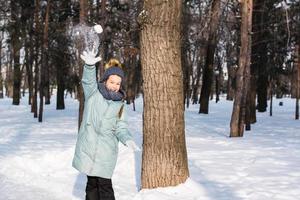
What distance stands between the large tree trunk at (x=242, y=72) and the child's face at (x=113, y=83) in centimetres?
945

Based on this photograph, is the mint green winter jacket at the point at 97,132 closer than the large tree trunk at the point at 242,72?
Yes

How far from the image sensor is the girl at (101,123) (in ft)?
18.2

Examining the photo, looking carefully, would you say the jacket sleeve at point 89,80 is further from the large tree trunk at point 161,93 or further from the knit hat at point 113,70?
the large tree trunk at point 161,93

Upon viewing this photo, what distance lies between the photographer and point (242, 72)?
14.6 m

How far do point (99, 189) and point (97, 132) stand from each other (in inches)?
27.0

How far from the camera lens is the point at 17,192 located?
7.60m

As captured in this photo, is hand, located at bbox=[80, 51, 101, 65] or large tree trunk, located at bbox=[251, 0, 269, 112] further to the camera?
large tree trunk, located at bbox=[251, 0, 269, 112]

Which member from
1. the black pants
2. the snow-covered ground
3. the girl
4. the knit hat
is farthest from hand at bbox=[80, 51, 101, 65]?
the snow-covered ground

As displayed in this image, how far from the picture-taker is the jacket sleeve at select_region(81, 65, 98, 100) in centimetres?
560

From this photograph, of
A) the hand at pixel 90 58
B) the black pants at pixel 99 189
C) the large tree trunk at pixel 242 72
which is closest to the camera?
the hand at pixel 90 58

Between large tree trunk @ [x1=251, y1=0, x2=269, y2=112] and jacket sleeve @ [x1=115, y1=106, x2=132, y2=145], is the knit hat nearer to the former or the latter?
jacket sleeve @ [x1=115, y1=106, x2=132, y2=145]

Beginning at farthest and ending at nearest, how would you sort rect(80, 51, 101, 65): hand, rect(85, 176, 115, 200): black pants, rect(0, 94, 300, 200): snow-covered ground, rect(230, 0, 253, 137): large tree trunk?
1. rect(230, 0, 253, 137): large tree trunk
2. rect(0, 94, 300, 200): snow-covered ground
3. rect(85, 176, 115, 200): black pants
4. rect(80, 51, 101, 65): hand

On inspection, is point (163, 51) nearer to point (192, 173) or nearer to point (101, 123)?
point (101, 123)

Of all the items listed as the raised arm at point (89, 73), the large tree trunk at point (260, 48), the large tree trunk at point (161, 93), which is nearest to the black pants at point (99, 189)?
the raised arm at point (89, 73)
